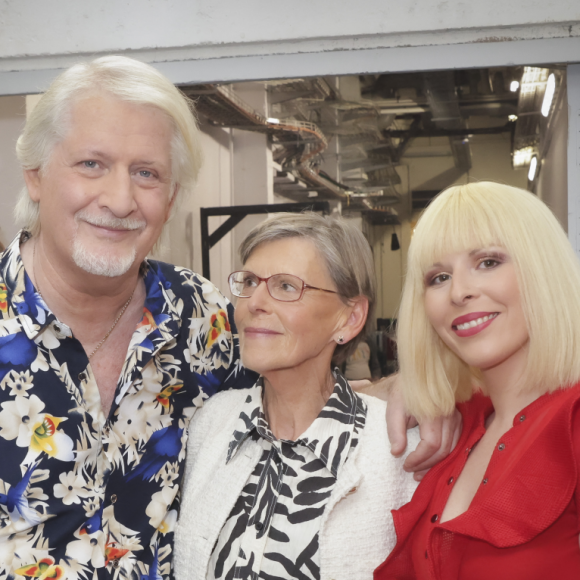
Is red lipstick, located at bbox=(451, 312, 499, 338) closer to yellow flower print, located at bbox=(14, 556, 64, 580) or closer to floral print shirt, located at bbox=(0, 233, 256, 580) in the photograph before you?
floral print shirt, located at bbox=(0, 233, 256, 580)

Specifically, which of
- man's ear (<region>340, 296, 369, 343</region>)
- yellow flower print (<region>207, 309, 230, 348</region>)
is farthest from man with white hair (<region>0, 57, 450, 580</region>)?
man's ear (<region>340, 296, 369, 343</region>)

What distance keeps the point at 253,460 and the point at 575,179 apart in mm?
1766

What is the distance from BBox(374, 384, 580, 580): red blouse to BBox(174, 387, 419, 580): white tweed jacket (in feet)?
0.57

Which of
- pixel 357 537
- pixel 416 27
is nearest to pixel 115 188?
pixel 357 537

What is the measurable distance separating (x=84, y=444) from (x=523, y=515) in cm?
109

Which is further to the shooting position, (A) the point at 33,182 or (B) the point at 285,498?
(A) the point at 33,182

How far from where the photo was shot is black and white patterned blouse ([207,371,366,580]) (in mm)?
1751

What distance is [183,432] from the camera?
81.4 inches

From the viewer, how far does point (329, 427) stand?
1.92 m

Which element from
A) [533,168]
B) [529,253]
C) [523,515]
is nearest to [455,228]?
[529,253]

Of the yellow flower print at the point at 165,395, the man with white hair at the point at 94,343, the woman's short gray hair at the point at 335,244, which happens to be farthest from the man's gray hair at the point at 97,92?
the yellow flower print at the point at 165,395

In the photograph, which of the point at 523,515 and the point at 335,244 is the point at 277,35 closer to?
the point at 335,244

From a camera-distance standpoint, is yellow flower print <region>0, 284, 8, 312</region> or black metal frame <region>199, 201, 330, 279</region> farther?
black metal frame <region>199, 201, 330, 279</region>

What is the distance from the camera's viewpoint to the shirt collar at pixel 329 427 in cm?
187
